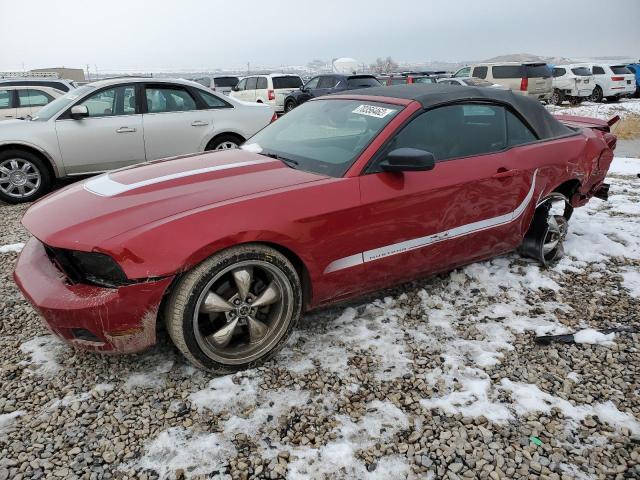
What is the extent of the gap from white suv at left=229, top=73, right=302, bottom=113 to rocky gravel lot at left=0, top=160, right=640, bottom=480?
49.3 feet

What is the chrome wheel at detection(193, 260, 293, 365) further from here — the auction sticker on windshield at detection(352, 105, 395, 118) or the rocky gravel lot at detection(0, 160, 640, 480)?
the auction sticker on windshield at detection(352, 105, 395, 118)

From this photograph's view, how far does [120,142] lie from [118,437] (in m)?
4.88

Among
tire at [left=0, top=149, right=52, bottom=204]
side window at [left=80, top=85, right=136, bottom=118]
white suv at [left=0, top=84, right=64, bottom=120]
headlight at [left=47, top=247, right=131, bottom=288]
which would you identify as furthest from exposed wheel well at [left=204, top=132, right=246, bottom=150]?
white suv at [left=0, top=84, right=64, bottom=120]

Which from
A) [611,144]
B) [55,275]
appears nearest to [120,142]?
[55,275]

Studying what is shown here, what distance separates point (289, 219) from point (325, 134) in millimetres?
1114

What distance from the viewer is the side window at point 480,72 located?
18987 millimetres

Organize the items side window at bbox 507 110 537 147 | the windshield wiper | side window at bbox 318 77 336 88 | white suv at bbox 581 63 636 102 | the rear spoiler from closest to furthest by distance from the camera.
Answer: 1. the windshield wiper
2. side window at bbox 507 110 537 147
3. the rear spoiler
4. side window at bbox 318 77 336 88
5. white suv at bbox 581 63 636 102

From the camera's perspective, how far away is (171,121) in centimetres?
648

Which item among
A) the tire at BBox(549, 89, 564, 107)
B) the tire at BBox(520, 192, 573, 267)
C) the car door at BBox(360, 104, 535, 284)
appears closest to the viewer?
the car door at BBox(360, 104, 535, 284)

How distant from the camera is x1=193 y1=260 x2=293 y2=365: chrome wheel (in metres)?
2.49

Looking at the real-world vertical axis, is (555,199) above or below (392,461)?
above

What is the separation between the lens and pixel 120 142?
6211mm

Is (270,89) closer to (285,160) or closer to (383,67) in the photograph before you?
(285,160)

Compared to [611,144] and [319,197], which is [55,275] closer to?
[319,197]
